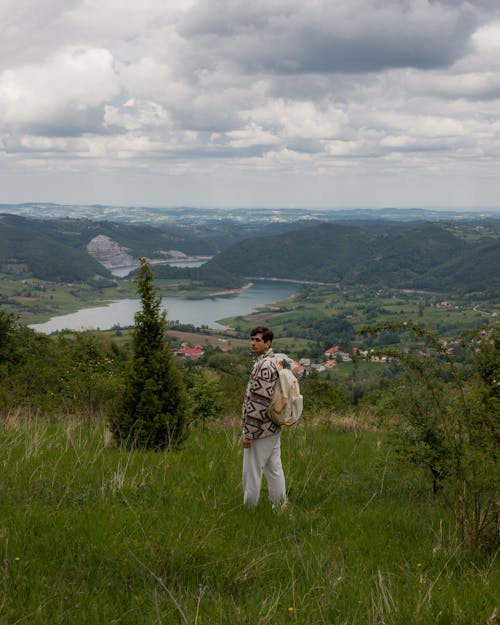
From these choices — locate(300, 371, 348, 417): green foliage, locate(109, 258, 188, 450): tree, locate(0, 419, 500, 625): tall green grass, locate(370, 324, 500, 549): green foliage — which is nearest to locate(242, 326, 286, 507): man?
locate(0, 419, 500, 625): tall green grass

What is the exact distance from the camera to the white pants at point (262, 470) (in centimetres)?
504

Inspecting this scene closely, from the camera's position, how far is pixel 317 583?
343 centimetres

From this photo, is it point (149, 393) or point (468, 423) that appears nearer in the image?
point (468, 423)

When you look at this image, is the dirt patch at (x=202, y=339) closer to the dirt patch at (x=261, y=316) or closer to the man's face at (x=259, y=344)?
the dirt patch at (x=261, y=316)

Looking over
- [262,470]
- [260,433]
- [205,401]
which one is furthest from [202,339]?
[260,433]

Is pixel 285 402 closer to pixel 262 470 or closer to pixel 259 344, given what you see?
pixel 259 344

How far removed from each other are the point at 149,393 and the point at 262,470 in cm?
230

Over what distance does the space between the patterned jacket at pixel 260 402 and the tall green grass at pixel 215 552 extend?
2.22 feet

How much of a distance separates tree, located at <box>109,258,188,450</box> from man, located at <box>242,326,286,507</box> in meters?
1.82

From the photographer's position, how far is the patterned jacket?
5055 millimetres

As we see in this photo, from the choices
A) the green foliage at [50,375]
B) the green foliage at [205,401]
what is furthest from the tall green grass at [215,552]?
the green foliage at [50,375]

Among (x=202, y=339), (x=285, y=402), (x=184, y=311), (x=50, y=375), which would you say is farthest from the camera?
(x=184, y=311)

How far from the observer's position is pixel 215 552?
3.82 m

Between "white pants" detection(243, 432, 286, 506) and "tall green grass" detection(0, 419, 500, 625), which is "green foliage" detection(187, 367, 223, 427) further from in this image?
"white pants" detection(243, 432, 286, 506)
